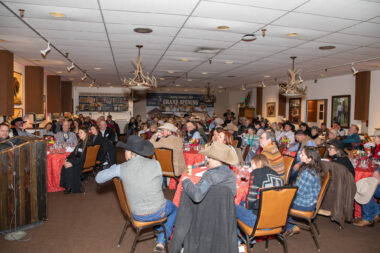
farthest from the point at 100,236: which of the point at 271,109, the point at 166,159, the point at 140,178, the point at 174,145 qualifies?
the point at 271,109

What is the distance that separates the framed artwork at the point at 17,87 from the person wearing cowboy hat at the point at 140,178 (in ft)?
24.0

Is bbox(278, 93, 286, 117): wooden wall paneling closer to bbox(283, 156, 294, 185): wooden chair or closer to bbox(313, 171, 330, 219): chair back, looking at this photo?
bbox(283, 156, 294, 185): wooden chair

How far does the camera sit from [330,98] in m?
11.6

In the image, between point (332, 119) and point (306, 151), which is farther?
point (332, 119)

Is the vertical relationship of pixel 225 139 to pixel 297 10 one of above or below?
below

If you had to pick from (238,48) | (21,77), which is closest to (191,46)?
(238,48)

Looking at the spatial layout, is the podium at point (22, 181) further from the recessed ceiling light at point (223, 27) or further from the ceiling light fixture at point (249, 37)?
the ceiling light fixture at point (249, 37)

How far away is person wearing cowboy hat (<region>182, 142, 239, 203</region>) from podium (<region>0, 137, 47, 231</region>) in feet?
7.93

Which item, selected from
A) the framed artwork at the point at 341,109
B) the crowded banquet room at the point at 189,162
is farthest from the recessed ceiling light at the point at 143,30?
the framed artwork at the point at 341,109

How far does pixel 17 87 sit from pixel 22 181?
21.0 feet

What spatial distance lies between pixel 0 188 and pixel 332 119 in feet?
37.0

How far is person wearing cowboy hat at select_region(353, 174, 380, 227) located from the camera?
412 cm

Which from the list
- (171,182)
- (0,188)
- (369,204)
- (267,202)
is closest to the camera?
(267,202)

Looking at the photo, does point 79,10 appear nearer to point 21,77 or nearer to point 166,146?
point 166,146
